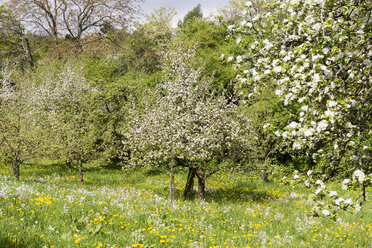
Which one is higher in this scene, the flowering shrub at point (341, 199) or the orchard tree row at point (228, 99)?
the orchard tree row at point (228, 99)

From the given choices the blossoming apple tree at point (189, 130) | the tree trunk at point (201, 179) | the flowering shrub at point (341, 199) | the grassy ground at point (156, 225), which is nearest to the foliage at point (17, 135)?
the grassy ground at point (156, 225)

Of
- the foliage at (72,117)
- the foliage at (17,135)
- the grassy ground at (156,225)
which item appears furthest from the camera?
the foliage at (72,117)

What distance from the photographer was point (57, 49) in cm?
3316

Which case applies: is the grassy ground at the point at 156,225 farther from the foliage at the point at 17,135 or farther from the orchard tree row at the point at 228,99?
the foliage at the point at 17,135

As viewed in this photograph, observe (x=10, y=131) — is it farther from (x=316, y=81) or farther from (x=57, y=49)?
(x=57, y=49)

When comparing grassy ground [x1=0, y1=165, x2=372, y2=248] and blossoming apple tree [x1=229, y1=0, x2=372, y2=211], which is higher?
blossoming apple tree [x1=229, y1=0, x2=372, y2=211]

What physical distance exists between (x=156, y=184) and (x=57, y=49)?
2379 cm

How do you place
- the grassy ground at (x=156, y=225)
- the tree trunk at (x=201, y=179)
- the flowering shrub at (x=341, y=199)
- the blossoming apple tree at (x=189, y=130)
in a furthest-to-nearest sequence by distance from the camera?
the tree trunk at (x=201, y=179) < the blossoming apple tree at (x=189, y=130) < the grassy ground at (x=156, y=225) < the flowering shrub at (x=341, y=199)

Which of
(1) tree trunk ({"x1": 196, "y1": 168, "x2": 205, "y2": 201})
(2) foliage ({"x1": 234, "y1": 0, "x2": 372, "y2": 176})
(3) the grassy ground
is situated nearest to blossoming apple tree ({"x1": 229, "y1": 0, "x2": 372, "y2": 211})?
(2) foliage ({"x1": 234, "y1": 0, "x2": 372, "y2": 176})

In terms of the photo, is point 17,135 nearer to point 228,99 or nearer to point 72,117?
point 72,117

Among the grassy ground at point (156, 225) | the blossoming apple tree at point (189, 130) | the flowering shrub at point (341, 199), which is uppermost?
the blossoming apple tree at point (189, 130)

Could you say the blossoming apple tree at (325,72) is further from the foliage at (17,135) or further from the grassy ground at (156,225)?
the foliage at (17,135)

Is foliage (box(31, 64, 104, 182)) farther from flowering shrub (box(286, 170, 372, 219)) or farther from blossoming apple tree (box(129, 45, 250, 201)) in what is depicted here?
flowering shrub (box(286, 170, 372, 219))

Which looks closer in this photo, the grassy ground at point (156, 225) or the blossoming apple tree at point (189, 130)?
the grassy ground at point (156, 225)
